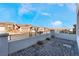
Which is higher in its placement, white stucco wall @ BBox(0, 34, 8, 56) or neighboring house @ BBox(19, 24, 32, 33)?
neighboring house @ BBox(19, 24, 32, 33)

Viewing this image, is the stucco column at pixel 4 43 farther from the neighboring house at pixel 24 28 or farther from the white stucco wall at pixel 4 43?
the neighboring house at pixel 24 28

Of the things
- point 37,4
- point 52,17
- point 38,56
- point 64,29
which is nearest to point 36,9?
point 37,4

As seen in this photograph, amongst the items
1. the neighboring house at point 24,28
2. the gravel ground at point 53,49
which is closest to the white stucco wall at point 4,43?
the gravel ground at point 53,49

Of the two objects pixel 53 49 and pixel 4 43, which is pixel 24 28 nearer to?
pixel 4 43

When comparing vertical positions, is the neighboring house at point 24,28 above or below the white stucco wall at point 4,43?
above

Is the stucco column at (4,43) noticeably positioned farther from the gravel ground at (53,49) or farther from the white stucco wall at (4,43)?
the gravel ground at (53,49)

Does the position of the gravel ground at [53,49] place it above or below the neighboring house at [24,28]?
below

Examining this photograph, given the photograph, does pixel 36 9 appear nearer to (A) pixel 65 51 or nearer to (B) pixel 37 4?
(B) pixel 37 4

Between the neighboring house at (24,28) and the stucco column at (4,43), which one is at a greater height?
the neighboring house at (24,28)

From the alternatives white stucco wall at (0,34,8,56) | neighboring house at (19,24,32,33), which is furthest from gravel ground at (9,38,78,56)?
neighboring house at (19,24,32,33)

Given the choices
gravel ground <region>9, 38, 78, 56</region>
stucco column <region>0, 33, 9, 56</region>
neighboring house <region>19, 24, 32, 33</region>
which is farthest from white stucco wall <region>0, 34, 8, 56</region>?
neighboring house <region>19, 24, 32, 33</region>

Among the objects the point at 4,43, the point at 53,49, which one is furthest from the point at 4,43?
the point at 53,49

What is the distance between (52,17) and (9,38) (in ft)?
2.45

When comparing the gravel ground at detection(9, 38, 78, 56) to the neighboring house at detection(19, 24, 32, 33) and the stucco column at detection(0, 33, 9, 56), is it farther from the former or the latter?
the neighboring house at detection(19, 24, 32, 33)
